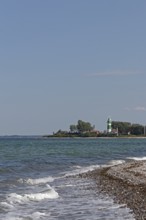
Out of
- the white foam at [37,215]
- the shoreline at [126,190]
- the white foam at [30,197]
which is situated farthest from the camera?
the white foam at [30,197]

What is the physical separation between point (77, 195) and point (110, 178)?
24.5 ft

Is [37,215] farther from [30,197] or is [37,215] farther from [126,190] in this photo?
[126,190]

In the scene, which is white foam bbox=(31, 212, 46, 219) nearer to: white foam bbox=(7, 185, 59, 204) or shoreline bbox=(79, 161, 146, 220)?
shoreline bbox=(79, 161, 146, 220)

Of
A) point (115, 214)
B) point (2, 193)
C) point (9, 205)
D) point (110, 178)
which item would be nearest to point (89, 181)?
point (110, 178)

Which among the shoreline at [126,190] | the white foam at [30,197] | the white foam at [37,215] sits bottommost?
the white foam at [37,215]

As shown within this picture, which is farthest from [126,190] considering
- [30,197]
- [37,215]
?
[37,215]

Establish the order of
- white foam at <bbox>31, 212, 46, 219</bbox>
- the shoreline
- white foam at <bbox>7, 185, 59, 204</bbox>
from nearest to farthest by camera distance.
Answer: white foam at <bbox>31, 212, 46, 219</bbox>, the shoreline, white foam at <bbox>7, 185, 59, 204</bbox>

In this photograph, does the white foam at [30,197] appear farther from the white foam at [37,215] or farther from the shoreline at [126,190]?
the white foam at [37,215]

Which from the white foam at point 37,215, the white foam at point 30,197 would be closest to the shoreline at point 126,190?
the white foam at point 30,197

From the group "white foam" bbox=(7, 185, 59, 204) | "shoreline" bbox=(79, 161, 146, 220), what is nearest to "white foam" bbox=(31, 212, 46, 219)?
"shoreline" bbox=(79, 161, 146, 220)

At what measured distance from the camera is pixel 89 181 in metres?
27.4

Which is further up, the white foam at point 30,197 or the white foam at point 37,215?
the white foam at point 30,197

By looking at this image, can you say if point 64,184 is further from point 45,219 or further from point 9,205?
point 45,219

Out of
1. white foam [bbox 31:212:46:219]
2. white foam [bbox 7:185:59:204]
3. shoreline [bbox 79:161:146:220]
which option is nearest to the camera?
white foam [bbox 31:212:46:219]
